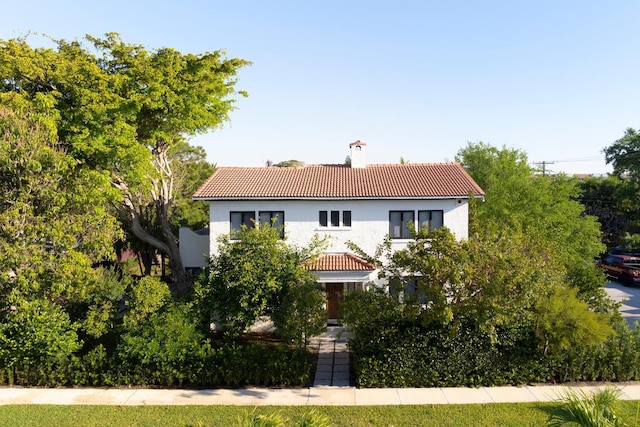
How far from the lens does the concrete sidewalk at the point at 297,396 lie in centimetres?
1267

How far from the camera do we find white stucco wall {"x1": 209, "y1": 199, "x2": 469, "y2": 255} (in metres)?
20.1

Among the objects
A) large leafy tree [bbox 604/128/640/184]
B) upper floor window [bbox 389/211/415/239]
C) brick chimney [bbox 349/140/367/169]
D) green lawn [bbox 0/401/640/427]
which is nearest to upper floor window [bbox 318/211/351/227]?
upper floor window [bbox 389/211/415/239]

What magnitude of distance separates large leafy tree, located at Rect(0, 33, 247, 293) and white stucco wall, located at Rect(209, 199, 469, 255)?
4.03 metres

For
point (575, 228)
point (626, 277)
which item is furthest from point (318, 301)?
point (626, 277)

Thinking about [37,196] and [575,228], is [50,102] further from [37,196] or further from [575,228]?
[575,228]

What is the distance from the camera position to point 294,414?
38.8 feet

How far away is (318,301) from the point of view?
14.1 m

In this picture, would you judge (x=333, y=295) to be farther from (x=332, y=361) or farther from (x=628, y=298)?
(x=628, y=298)

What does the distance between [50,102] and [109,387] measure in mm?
9908

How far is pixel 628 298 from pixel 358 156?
55.3ft

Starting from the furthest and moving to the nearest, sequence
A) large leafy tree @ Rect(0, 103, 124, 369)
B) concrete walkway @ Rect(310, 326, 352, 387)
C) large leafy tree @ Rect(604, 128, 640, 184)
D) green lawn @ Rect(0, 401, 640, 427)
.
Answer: large leafy tree @ Rect(604, 128, 640, 184), concrete walkway @ Rect(310, 326, 352, 387), large leafy tree @ Rect(0, 103, 124, 369), green lawn @ Rect(0, 401, 640, 427)

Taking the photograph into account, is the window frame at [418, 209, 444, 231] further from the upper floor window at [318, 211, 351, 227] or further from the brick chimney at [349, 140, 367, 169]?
the brick chimney at [349, 140, 367, 169]

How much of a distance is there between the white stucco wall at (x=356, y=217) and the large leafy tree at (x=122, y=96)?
13.2 ft

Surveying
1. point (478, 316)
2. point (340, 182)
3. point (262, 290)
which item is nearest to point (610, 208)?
point (340, 182)
